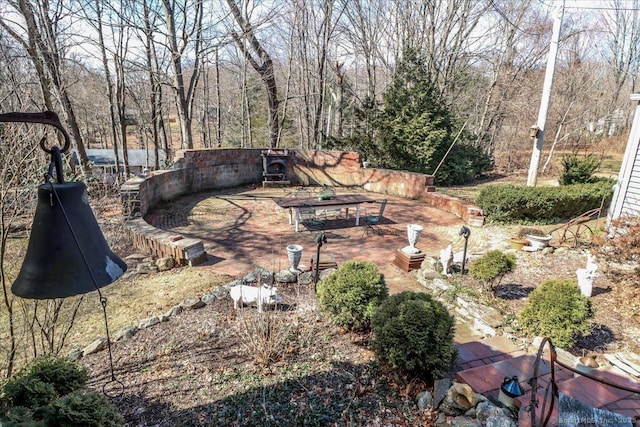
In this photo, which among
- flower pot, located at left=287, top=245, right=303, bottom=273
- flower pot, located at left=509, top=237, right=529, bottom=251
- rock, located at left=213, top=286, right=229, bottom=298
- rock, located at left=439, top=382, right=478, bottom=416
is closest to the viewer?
rock, located at left=439, top=382, right=478, bottom=416

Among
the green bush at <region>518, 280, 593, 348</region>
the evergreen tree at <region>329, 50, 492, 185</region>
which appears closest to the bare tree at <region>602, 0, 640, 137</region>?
the evergreen tree at <region>329, 50, 492, 185</region>

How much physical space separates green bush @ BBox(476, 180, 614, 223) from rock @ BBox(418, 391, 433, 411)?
6805 millimetres

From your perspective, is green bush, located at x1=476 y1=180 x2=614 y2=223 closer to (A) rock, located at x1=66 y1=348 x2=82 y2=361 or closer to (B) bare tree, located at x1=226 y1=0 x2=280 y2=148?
(A) rock, located at x1=66 y1=348 x2=82 y2=361

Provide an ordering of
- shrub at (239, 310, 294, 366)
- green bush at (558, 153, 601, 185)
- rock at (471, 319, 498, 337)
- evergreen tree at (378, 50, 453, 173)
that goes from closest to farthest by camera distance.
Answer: shrub at (239, 310, 294, 366) → rock at (471, 319, 498, 337) → green bush at (558, 153, 601, 185) → evergreen tree at (378, 50, 453, 173)

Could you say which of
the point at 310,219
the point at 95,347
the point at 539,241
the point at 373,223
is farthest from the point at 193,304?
the point at 539,241

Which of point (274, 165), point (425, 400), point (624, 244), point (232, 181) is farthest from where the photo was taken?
point (274, 165)

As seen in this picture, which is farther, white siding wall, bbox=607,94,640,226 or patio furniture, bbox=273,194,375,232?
patio furniture, bbox=273,194,375,232

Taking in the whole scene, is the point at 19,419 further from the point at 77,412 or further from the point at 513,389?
the point at 513,389

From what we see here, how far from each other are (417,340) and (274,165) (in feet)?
35.4

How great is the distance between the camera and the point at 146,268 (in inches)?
244

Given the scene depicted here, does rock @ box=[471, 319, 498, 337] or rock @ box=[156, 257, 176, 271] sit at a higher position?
rock @ box=[471, 319, 498, 337]

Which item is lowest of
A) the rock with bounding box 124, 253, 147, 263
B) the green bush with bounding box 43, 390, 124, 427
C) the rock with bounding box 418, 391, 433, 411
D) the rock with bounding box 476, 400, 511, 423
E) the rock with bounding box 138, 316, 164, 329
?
the rock with bounding box 124, 253, 147, 263

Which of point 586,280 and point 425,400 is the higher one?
point 586,280

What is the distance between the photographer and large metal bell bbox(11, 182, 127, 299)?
1.41 meters
